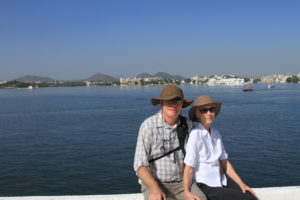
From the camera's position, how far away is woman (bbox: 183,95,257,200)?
3.19 metres

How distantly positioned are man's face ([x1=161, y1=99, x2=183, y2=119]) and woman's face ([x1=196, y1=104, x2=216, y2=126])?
0.93ft

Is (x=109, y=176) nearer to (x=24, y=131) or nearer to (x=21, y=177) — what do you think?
(x=21, y=177)

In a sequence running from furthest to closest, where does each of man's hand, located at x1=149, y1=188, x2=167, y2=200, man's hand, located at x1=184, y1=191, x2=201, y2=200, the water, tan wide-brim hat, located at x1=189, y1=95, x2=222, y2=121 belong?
the water, tan wide-brim hat, located at x1=189, y1=95, x2=222, y2=121, man's hand, located at x1=184, y1=191, x2=201, y2=200, man's hand, located at x1=149, y1=188, x2=167, y2=200

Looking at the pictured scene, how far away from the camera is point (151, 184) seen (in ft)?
10.1

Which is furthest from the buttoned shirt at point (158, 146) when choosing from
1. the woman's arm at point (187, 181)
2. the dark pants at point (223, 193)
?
the dark pants at point (223, 193)

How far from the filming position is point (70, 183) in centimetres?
1224

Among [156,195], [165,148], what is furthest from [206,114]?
[156,195]

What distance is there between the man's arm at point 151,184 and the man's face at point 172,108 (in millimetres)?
576

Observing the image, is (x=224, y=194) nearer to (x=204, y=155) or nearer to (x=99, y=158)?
(x=204, y=155)

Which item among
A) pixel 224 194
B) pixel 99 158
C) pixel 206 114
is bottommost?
pixel 99 158

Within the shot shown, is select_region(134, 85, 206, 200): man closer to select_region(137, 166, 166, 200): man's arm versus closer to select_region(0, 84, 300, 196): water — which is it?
select_region(137, 166, 166, 200): man's arm

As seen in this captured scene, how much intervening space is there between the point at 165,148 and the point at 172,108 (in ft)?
1.32

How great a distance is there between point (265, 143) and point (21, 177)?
13018 millimetres

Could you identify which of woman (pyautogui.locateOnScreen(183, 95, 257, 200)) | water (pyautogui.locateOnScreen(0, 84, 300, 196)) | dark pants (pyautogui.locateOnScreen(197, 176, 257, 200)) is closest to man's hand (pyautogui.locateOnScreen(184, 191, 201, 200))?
woman (pyautogui.locateOnScreen(183, 95, 257, 200))
